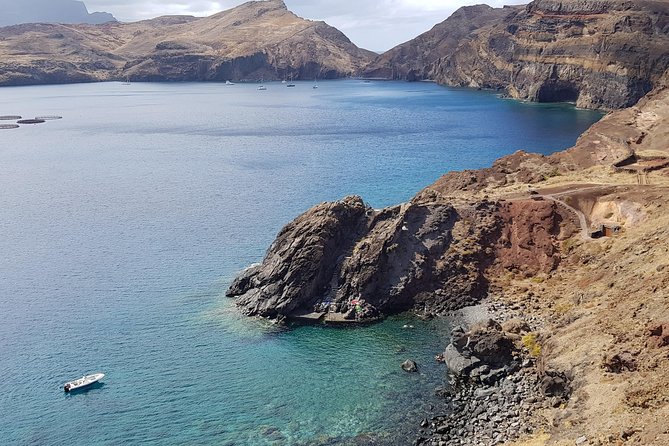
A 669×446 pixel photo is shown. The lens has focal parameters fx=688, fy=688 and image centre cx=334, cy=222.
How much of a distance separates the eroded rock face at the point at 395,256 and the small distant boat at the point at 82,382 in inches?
820

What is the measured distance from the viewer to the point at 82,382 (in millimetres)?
68250

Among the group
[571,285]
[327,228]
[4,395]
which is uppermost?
[327,228]

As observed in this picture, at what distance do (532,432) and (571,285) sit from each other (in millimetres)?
29797

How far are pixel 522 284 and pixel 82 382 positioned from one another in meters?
51.8

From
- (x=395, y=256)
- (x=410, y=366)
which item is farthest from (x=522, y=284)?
(x=410, y=366)

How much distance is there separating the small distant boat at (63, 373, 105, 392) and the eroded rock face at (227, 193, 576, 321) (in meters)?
20.8

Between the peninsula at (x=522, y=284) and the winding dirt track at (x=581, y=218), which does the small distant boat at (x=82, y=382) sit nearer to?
the peninsula at (x=522, y=284)

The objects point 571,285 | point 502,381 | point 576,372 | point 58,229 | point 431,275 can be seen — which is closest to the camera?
point 576,372

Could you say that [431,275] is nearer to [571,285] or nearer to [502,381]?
[571,285]

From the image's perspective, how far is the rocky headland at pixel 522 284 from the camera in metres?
56.1

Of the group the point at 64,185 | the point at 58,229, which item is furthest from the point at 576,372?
the point at 64,185

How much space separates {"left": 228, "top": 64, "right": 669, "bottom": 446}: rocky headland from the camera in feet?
184

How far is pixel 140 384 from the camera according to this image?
69125 mm

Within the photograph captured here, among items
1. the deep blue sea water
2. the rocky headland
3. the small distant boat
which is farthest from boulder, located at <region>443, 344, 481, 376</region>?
the small distant boat
